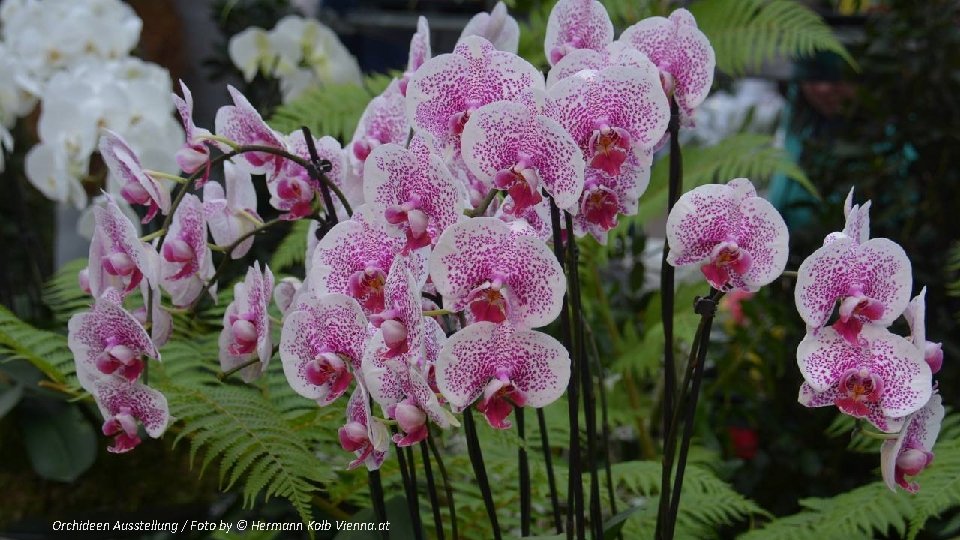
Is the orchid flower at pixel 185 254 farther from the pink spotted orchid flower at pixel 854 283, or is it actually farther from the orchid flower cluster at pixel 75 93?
the orchid flower cluster at pixel 75 93

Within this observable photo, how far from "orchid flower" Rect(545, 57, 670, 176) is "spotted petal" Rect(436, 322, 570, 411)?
0.09 m

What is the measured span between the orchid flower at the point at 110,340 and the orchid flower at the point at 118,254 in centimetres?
1

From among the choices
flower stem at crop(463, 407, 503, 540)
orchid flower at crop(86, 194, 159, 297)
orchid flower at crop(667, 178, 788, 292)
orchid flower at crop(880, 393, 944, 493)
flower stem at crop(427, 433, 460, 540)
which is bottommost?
flower stem at crop(427, 433, 460, 540)

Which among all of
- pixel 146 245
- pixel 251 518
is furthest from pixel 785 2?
pixel 146 245

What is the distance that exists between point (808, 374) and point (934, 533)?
72 cm

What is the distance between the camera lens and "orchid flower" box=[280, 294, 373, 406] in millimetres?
521

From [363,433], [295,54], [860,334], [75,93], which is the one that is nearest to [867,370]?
[860,334]

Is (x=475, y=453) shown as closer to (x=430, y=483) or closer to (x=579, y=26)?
(x=430, y=483)

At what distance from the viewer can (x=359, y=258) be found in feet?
1.74

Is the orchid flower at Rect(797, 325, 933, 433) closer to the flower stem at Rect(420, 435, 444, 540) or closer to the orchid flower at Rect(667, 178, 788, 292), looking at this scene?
the orchid flower at Rect(667, 178, 788, 292)

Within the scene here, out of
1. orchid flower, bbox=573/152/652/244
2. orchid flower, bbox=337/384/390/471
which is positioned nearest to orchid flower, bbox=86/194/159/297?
orchid flower, bbox=337/384/390/471

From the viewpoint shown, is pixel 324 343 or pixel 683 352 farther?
pixel 683 352

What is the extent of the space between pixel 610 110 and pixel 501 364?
131mm

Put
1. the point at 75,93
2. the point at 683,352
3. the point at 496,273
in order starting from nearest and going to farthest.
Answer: the point at 496,273 < the point at 75,93 < the point at 683,352
